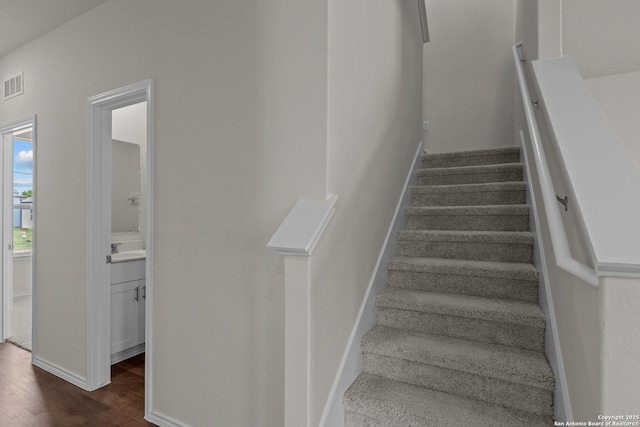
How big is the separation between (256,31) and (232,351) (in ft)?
5.33

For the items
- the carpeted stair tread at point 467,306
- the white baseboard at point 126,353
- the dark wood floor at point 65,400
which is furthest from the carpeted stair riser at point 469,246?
the white baseboard at point 126,353

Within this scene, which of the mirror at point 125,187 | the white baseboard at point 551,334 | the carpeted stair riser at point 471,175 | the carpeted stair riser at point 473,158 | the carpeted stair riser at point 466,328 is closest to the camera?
the white baseboard at point 551,334

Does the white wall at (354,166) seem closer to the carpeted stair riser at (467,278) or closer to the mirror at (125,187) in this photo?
the carpeted stair riser at (467,278)

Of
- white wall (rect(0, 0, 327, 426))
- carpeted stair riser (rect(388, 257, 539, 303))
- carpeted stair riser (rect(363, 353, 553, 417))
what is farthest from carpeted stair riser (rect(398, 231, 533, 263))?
white wall (rect(0, 0, 327, 426))

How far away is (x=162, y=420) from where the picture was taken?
2.08 metres

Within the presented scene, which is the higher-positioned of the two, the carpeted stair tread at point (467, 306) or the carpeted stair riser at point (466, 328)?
the carpeted stair tread at point (467, 306)

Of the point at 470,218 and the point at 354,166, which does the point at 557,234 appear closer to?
the point at 354,166

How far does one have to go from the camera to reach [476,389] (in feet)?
5.24

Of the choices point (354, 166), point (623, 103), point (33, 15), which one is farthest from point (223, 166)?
point (623, 103)

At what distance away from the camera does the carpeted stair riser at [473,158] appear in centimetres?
309

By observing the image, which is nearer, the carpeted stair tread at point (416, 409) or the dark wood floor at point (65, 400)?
the carpeted stair tread at point (416, 409)

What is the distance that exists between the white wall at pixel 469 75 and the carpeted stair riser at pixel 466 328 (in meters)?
2.88

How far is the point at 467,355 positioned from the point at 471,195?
56.3 inches

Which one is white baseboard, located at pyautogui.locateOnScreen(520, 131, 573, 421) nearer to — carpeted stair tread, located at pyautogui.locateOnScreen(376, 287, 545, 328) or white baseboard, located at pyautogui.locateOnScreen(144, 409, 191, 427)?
carpeted stair tread, located at pyautogui.locateOnScreen(376, 287, 545, 328)
